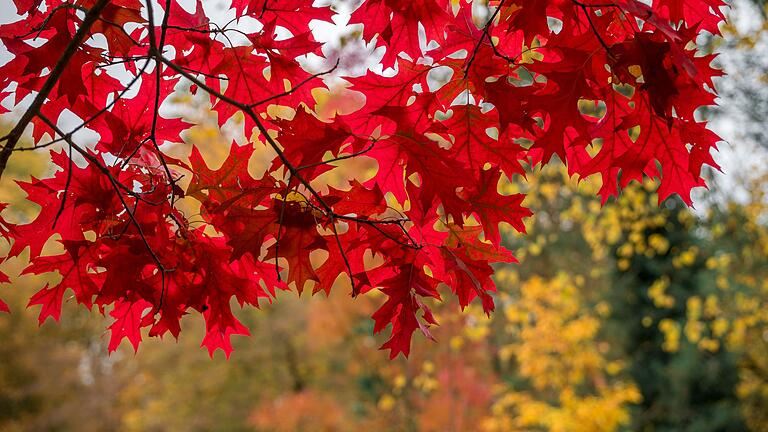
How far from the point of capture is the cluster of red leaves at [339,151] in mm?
1263

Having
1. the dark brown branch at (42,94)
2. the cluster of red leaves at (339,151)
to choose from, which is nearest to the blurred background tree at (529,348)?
the cluster of red leaves at (339,151)

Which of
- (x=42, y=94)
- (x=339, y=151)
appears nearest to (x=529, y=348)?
(x=339, y=151)

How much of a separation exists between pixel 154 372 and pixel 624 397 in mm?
9411

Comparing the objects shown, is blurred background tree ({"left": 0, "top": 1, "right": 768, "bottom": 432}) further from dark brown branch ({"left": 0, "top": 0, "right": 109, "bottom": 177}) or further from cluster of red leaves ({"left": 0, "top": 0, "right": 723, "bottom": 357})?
dark brown branch ({"left": 0, "top": 0, "right": 109, "bottom": 177})

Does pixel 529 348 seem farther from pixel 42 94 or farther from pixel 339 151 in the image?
pixel 42 94

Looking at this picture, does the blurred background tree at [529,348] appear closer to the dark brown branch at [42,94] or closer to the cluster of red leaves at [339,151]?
the cluster of red leaves at [339,151]

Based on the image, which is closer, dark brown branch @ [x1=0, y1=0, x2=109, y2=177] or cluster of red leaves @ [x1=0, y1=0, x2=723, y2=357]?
dark brown branch @ [x1=0, y1=0, x2=109, y2=177]

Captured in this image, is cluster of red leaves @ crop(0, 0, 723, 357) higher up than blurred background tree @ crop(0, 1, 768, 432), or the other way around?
blurred background tree @ crop(0, 1, 768, 432)

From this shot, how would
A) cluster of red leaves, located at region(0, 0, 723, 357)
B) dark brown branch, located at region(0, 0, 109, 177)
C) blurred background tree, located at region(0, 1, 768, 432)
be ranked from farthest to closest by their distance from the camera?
blurred background tree, located at region(0, 1, 768, 432) → cluster of red leaves, located at region(0, 0, 723, 357) → dark brown branch, located at region(0, 0, 109, 177)

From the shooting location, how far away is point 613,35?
137 centimetres

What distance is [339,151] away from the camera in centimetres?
137

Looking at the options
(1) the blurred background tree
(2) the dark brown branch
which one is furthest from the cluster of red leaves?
(1) the blurred background tree

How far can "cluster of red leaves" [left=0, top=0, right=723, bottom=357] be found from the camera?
4.14ft

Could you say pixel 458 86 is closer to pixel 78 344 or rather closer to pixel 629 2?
pixel 629 2
